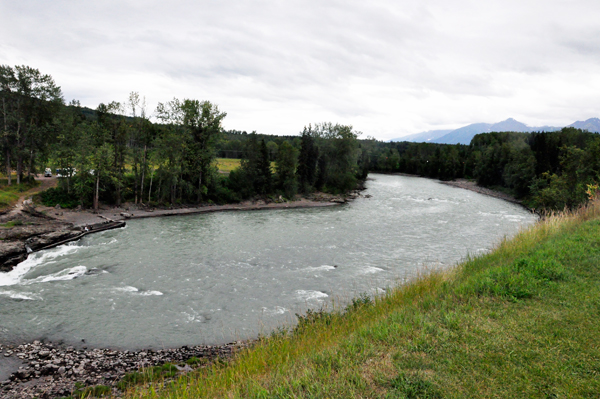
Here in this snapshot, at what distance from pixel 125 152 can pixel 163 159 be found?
454cm

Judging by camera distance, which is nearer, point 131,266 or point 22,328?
point 22,328

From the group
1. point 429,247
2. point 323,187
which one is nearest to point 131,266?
point 429,247

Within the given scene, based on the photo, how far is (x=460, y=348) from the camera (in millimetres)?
5543

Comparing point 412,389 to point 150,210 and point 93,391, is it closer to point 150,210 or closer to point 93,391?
point 93,391

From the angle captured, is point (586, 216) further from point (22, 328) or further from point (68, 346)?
point (22, 328)

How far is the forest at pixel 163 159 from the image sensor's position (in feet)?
122

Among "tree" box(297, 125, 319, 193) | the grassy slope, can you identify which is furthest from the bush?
"tree" box(297, 125, 319, 193)

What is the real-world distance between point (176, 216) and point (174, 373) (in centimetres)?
3350

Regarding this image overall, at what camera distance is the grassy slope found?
15.3 ft

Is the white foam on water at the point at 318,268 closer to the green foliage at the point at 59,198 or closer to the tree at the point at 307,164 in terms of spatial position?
the green foliage at the point at 59,198

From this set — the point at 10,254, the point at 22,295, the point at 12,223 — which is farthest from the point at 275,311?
the point at 12,223

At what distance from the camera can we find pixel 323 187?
65.9 metres

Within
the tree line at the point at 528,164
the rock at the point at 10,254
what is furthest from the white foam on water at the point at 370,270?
the rock at the point at 10,254

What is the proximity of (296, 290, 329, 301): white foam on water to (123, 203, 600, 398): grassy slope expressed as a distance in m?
7.69
